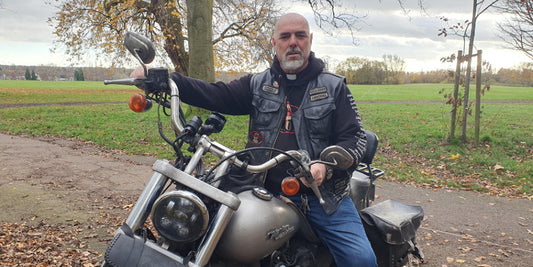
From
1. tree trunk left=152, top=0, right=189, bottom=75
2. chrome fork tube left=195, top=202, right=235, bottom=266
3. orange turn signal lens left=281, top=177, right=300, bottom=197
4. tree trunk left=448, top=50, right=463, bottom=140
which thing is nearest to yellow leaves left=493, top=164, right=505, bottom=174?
tree trunk left=448, top=50, right=463, bottom=140

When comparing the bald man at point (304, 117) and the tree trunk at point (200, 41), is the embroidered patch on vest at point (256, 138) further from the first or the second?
the tree trunk at point (200, 41)

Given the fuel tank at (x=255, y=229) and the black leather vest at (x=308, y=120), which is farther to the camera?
the black leather vest at (x=308, y=120)

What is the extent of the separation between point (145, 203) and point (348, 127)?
154 centimetres

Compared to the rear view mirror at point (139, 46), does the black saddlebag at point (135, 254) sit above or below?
below

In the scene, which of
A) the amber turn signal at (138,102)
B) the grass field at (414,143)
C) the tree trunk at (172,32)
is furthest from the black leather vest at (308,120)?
the tree trunk at (172,32)

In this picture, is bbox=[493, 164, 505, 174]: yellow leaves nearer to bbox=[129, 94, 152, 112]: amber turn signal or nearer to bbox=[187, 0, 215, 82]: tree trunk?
bbox=[187, 0, 215, 82]: tree trunk

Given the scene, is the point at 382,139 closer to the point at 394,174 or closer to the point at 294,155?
A: the point at 394,174

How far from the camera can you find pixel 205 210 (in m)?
1.84

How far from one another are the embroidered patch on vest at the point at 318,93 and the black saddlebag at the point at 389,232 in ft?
3.10

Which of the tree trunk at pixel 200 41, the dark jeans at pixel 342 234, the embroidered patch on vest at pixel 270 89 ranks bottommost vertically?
the dark jeans at pixel 342 234

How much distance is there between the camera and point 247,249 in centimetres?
206

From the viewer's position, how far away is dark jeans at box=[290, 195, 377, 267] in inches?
100

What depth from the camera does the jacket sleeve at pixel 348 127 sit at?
2.80 m

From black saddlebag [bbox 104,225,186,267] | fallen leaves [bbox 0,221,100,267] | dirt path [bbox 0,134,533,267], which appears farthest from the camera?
dirt path [bbox 0,134,533,267]
